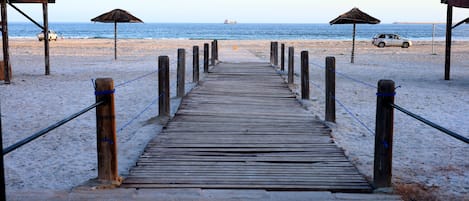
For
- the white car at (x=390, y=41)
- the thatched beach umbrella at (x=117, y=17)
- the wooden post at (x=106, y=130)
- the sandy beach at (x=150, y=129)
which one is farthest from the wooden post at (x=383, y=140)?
the white car at (x=390, y=41)

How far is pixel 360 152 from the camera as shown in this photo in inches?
275

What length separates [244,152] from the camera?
20.9 ft

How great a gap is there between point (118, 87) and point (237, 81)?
3.01m

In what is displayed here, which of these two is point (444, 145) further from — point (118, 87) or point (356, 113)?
point (118, 87)

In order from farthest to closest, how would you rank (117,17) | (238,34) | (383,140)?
1. (238,34)
2. (117,17)
3. (383,140)

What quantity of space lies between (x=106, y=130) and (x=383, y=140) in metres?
2.36

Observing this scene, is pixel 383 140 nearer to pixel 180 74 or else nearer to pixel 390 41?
pixel 180 74

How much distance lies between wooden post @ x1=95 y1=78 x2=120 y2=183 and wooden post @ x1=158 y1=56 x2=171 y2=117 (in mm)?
3872

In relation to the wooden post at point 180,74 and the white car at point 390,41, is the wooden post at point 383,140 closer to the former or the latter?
the wooden post at point 180,74

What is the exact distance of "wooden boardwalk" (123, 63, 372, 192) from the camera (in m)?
5.14

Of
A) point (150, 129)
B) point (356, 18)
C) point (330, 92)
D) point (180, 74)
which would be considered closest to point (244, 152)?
point (150, 129)

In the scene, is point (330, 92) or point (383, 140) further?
point (330, 92)

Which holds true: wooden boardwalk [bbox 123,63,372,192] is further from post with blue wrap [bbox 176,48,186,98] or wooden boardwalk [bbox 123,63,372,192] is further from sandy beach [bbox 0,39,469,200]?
post with blue wrap [bbox 176,48,186,98]

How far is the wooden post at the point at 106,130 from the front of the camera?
4.85 metres
